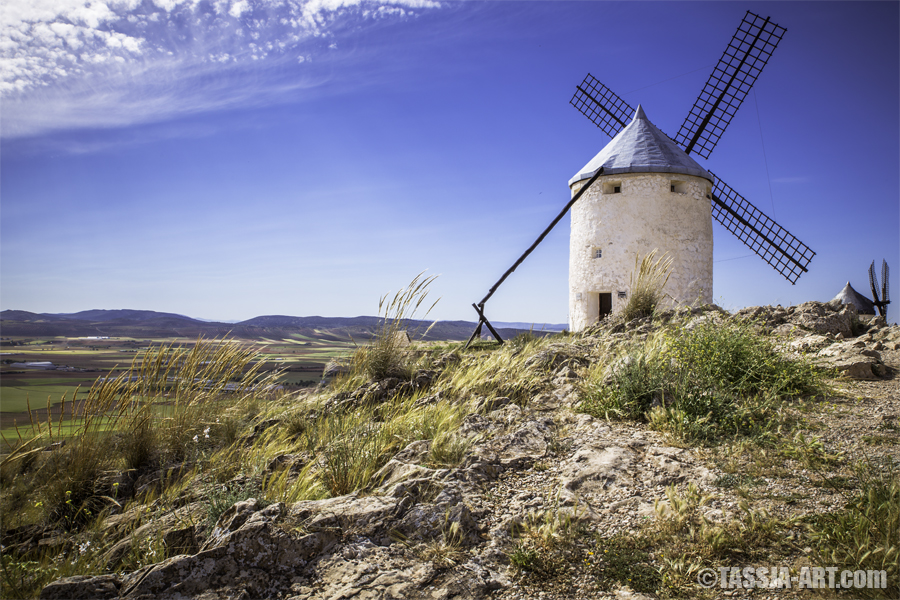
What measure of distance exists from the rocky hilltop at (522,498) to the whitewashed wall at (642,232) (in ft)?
24.5

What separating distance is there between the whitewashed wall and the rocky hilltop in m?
7.48

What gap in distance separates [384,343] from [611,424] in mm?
3399

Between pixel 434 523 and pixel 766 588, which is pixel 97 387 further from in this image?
pixel 766 588

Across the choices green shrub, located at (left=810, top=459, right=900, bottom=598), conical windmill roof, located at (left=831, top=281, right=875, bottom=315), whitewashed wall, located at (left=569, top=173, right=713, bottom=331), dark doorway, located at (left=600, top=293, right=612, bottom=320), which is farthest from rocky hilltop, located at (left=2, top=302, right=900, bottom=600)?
conical windmill roof, located at (left=831, top=281, right=875, bottom=315)

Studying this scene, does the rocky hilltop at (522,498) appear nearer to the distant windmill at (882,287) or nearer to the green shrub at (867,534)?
the green shrub at (867,534)

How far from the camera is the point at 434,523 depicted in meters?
3.13

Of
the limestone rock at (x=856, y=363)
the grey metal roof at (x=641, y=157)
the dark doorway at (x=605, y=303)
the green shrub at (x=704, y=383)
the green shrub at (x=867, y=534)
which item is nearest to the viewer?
the green shrub at (x=867, y=534)

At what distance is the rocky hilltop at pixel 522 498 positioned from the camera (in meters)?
2.70

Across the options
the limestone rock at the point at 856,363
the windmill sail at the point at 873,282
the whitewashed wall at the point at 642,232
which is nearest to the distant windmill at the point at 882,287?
the windmill sail at the point at 873,282

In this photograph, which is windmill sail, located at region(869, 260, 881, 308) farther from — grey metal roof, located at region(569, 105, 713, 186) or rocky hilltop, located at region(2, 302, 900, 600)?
rocky hilltop, located at region(2, 302, 900, 600)

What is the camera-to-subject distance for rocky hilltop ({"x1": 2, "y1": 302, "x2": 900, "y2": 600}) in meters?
2.70

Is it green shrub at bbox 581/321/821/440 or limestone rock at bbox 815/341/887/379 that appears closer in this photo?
green shrub at bbox 581/321/821/440

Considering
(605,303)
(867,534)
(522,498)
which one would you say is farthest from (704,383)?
(605,303)

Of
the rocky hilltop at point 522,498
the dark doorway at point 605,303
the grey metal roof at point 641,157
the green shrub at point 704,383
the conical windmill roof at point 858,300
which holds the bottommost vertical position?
the rocky hilltop at point 522,498
